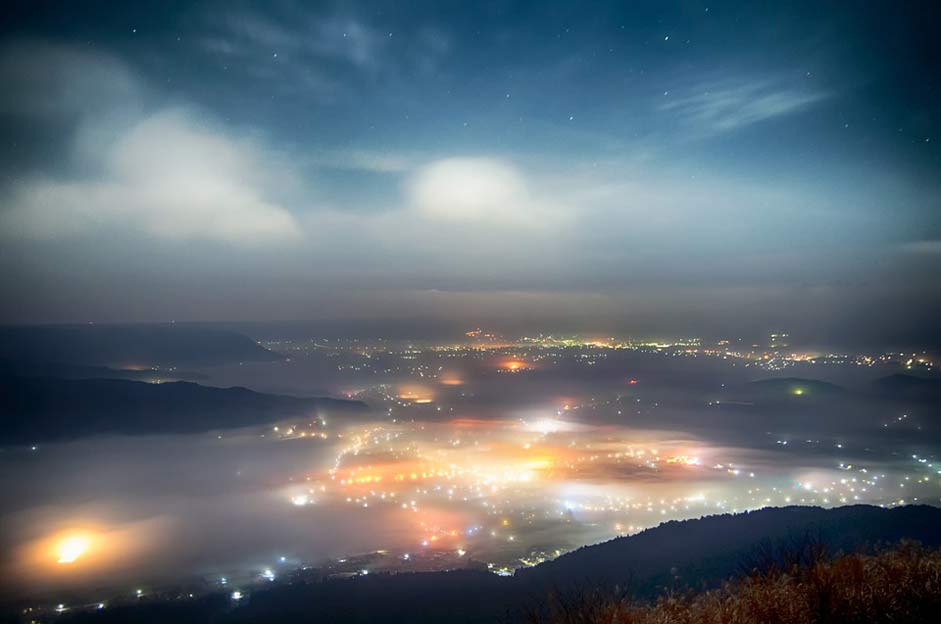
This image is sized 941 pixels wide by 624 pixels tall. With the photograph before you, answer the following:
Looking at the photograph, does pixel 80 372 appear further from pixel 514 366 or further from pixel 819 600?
pixel 819 600

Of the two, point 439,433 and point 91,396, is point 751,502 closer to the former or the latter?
point 439,433

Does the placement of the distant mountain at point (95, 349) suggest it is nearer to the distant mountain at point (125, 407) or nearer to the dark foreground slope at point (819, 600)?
the distant mountain at point (125, 407)

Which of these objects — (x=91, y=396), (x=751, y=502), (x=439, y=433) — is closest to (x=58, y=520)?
(x=439, y=433)

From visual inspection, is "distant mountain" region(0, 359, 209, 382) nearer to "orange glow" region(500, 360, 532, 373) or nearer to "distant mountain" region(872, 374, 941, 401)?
"orange glow" region(500, 360, 532, 373)

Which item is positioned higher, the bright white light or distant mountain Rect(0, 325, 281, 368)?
distant mountain Rect(0, 325, 281, 368)

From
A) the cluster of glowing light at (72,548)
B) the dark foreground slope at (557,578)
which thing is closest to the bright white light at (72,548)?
the cluster of glowing light at (72,548)

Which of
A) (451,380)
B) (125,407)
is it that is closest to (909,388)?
(451,380)

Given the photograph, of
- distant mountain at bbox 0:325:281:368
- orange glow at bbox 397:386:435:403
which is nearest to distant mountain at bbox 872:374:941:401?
orange glow at bbox 397:386:435:403
